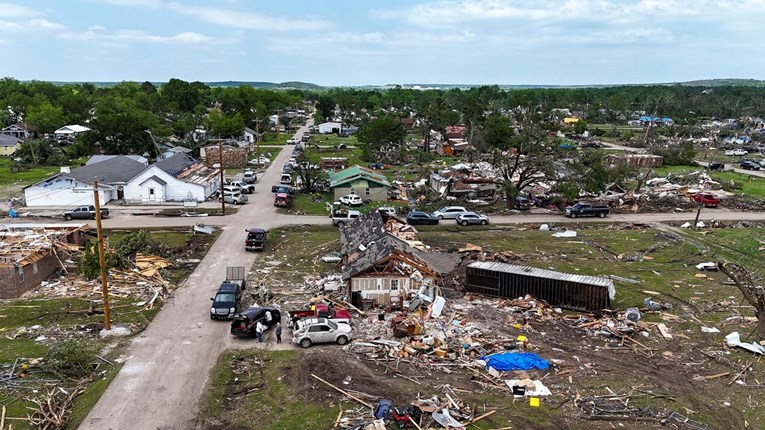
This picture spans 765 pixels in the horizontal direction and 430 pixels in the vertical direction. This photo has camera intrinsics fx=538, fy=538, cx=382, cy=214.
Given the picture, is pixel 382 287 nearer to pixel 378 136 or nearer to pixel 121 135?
pixel 378 136

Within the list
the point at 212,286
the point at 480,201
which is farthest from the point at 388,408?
the point at 480,201

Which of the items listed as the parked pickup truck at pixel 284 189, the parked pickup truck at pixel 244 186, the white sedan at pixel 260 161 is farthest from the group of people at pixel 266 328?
the white sedan at pixel 260 161

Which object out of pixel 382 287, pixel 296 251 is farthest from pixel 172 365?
pixel 296 251

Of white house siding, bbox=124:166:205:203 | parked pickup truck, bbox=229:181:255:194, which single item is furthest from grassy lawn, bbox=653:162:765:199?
white house siding, bbox=124:166:205:203

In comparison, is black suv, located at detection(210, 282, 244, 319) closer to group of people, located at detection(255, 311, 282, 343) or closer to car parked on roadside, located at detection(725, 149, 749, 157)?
group of people, located at detection(255, 311, 282, 343)

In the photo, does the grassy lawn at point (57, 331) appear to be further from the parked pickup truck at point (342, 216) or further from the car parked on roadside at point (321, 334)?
the parked pickup truck at point (342, 216)

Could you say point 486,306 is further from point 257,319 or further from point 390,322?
point 257,319
